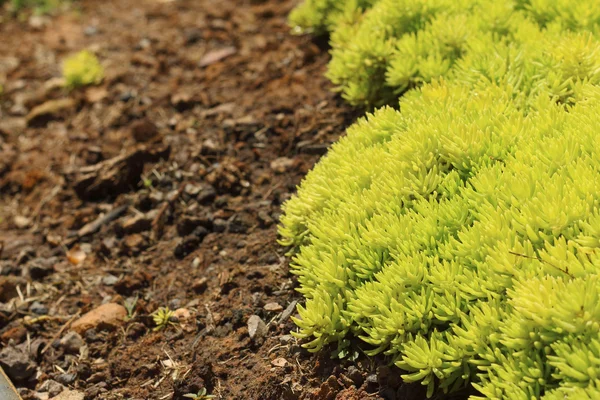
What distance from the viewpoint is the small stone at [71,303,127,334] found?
12.2 ft

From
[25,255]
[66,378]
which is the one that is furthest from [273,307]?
[25,255]

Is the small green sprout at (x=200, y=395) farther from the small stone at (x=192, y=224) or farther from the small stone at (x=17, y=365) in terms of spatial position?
the small stone at (x=192, y=224)

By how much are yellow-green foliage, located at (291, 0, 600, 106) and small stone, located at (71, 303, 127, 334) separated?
75.5 inches

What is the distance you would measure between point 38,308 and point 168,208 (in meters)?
0.99

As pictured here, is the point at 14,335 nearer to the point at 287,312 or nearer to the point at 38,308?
the point at 38,308

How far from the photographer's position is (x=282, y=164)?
4.36 m

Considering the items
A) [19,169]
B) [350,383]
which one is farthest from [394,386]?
[19,169]

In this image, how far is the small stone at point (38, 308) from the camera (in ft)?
13.1

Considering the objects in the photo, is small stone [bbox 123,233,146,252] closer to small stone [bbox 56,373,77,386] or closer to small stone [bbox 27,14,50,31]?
small stone [bbox 56,373,77,386]

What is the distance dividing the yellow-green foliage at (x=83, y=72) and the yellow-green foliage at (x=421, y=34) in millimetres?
2414

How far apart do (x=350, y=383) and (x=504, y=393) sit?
0.69m

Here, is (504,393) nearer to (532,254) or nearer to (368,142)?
(532,254)

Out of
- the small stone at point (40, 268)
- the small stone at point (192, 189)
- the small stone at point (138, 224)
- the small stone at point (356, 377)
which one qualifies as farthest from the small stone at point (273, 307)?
the small stone at point (40, 268)

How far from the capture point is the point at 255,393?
118 inches
